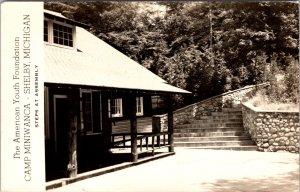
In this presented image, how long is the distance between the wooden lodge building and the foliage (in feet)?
3.58

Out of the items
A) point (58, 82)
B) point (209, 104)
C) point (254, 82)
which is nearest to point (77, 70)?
point (58, 82)

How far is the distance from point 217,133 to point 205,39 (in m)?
4.79

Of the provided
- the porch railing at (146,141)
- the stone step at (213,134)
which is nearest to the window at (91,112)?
the porch railing at (146,141)

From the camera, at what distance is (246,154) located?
614 inches

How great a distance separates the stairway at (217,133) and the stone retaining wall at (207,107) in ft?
2.34

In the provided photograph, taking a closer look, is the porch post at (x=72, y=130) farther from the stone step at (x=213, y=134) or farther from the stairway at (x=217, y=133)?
the stone step at (x=213, y=134)

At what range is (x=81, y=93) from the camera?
611 inches

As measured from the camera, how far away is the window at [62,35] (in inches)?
545

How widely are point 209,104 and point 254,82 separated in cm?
355

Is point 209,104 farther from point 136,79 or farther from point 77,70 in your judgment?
point 77,70

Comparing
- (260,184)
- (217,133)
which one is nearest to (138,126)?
(217,133)

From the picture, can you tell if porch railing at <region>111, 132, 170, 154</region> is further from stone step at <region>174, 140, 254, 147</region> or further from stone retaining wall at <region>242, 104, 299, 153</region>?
stone retaining wall at <region>242, 104, 299, 153</region>

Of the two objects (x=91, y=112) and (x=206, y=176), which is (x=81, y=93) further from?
(x=206, y=176)

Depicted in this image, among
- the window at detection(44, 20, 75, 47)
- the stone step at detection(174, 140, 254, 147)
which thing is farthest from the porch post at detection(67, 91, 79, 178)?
the stone step at detection(174, 140, 254, 147)
